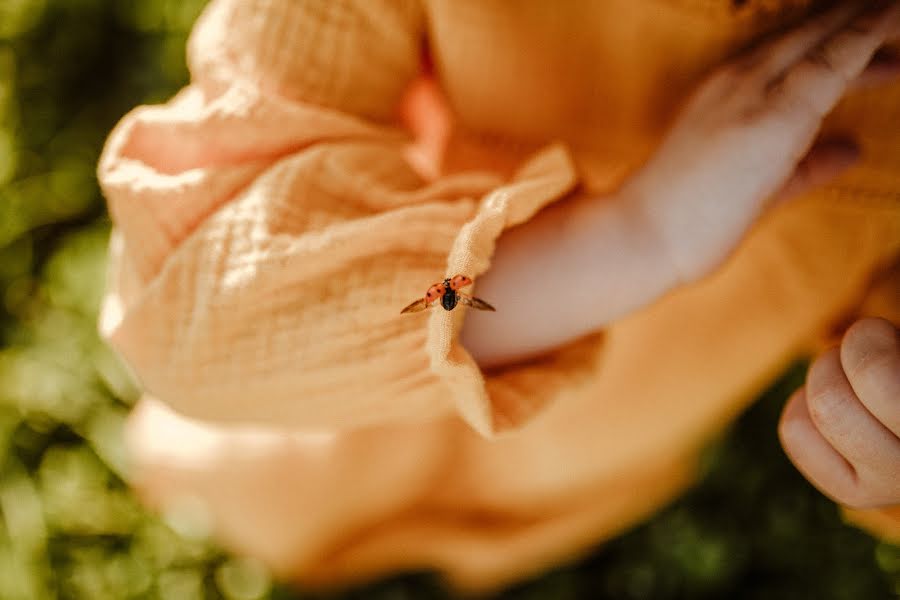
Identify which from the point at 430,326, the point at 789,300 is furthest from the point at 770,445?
the point at 430,326

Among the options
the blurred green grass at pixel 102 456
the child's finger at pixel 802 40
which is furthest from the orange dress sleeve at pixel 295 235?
the blurred green grass at pixel 102 456

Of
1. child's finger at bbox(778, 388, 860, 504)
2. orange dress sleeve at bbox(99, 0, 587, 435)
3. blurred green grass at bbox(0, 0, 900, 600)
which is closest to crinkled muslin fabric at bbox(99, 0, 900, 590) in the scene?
orange dress sleeve at bbox(99, 0, 587, 435)

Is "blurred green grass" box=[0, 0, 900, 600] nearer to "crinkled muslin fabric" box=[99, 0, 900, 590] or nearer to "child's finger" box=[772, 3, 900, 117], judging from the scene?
"crinkled muslin fabric" box=[99, 0, 900, 590]

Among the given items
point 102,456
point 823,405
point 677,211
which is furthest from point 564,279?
point 102,456

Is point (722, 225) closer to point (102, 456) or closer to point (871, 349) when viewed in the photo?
point (871, 349)

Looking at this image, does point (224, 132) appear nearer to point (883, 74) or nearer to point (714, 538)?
point (883, 74)

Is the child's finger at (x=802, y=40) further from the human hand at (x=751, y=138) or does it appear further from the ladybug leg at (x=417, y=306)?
the ladybug leg at (x=417, y=306)

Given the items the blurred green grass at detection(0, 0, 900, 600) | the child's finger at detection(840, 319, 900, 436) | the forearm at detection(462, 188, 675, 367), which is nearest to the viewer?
the child's finger at detection(840, 319, 900, 436)
